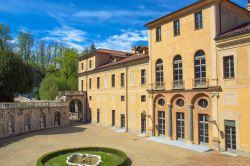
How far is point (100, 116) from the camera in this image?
3944 cm

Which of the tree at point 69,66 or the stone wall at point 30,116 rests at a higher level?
the tree at point 69,66

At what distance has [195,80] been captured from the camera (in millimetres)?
23203

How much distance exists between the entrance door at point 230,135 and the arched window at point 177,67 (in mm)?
6824

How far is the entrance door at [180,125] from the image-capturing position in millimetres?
24656

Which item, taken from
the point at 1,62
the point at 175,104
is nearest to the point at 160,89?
the point at 175,104

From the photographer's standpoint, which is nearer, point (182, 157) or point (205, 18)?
point (182, 157)

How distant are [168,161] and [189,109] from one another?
718 cm

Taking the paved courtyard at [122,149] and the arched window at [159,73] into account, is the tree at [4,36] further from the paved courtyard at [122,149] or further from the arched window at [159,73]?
the arched window at [159,73]

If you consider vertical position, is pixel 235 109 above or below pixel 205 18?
below

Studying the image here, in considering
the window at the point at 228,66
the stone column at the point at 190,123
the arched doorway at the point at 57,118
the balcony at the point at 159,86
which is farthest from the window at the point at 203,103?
the arched doorway at the point at 57,118

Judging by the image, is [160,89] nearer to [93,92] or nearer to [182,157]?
[182,157]

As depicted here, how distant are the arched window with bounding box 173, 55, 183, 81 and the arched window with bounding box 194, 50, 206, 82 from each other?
6.45 ft

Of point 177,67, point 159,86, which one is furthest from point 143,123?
point 177,67

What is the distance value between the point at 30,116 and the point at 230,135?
88.5ft
